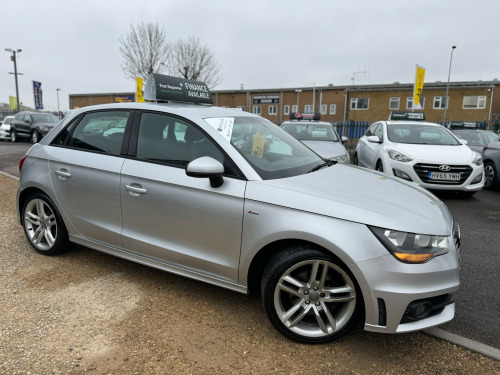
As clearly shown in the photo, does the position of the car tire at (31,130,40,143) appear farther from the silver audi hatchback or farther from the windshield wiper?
the windshield wiper

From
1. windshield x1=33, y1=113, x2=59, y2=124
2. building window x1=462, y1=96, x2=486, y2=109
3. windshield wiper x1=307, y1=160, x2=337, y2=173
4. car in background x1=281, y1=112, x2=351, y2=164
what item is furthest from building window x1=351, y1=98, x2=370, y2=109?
windshield wiper x1=307, y1=160, x2=337, y2=173

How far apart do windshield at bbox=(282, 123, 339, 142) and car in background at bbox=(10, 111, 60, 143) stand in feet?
48.8

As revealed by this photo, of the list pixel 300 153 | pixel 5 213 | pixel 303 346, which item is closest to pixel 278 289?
pixel 303 346

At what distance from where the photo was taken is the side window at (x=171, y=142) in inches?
115

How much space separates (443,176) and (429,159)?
16.2 inches

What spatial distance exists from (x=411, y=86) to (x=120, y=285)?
124ft

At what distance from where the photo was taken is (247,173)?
8.84 ft

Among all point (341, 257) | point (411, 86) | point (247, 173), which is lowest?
point (341, 257)

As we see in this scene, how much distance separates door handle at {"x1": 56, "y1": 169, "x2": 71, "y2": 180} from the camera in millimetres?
3514

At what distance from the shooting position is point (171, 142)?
10.2 ft

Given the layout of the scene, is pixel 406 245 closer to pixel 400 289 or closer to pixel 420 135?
pixel 400 289

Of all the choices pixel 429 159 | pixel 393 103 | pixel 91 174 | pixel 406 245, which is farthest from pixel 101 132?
pixel 393 103

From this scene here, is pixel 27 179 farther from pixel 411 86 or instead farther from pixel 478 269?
pixel 411 86

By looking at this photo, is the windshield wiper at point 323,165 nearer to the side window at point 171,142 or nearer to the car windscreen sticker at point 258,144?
the car windscreen sticker at point 258,144
